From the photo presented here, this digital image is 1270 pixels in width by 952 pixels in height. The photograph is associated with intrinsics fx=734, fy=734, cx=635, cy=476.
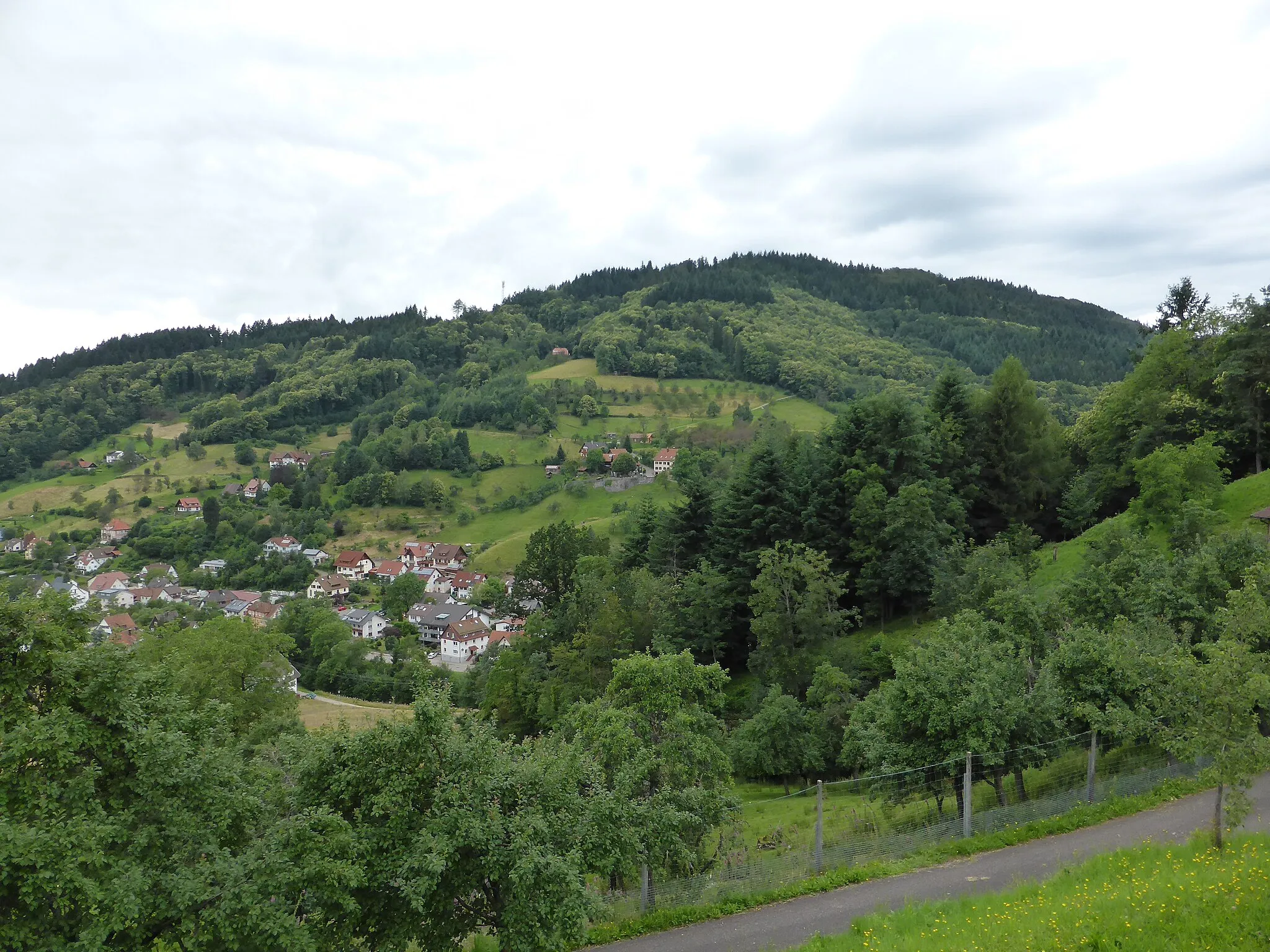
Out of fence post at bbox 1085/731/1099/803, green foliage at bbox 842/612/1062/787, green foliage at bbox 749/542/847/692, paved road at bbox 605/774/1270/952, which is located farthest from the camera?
green foliage at bbox 749/542/847/692

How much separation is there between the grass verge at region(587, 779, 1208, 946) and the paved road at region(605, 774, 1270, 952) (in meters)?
0.15

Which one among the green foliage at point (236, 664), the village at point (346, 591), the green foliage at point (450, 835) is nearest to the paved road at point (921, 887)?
the green foliage at point (450, 835)

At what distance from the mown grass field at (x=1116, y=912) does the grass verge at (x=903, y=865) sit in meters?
1.65

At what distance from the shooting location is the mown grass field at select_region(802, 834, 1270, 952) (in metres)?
8.84

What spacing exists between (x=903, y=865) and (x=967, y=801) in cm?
181

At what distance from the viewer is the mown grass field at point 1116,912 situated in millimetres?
8836

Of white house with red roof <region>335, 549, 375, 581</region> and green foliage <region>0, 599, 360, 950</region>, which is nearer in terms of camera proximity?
green foliage <region>0, 599, 360, 950</region>

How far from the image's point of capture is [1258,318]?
40.9 metres

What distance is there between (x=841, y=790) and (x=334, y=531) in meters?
119

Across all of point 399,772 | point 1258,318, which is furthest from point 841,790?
point 1258,318

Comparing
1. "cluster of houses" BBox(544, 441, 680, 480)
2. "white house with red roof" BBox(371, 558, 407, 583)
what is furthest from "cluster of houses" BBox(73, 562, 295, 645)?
"cluster of houses" BBox(544, 441, 680, 480)

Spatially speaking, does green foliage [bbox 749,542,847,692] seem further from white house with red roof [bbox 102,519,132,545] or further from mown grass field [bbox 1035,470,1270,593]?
white house with red roof [bbox 102,519,132,545]

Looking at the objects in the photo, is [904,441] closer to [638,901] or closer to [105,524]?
Result: [638,901]

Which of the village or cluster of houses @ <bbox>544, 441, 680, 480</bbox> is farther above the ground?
cluster of houses @ <bbox>544, 441, 680, 480</bbox>
